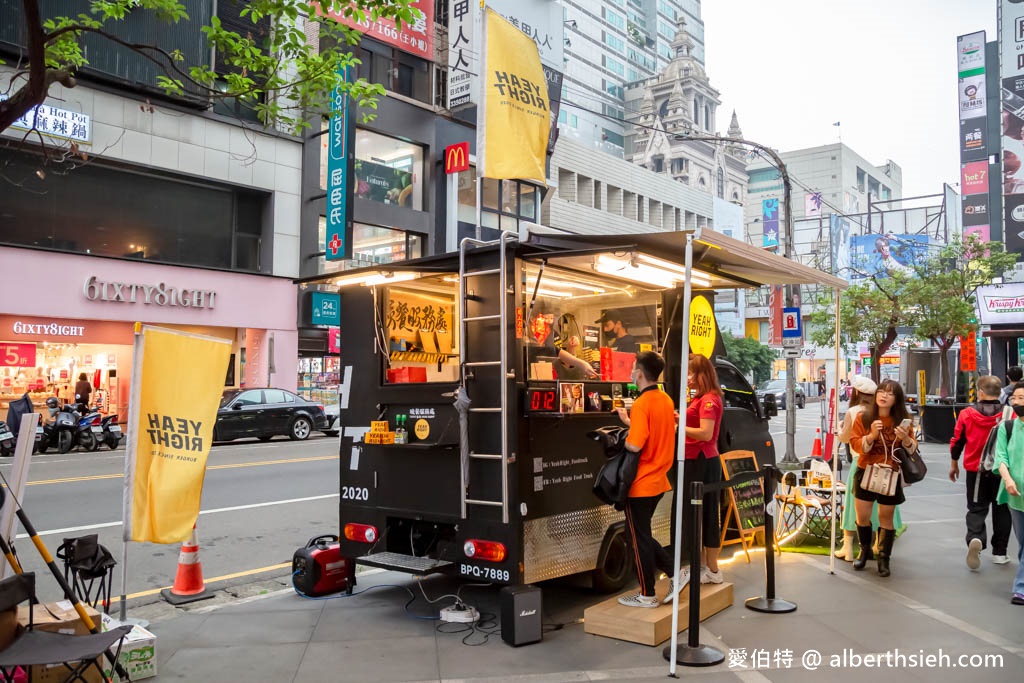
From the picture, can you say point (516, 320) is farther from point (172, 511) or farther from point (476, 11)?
point (476, 11)

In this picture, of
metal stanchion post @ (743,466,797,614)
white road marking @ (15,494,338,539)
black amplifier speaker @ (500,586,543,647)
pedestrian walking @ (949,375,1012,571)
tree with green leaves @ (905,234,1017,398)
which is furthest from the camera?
tree with green leaves @ (905,234,1017,398)

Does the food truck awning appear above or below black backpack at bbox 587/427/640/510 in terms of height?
above

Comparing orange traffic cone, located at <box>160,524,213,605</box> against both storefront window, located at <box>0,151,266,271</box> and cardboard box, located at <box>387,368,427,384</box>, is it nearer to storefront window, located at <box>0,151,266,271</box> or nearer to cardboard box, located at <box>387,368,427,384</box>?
cardboard box, located at <box>387,368,427,384</box>

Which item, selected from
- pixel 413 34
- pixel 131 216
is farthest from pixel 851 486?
pixel 413 34

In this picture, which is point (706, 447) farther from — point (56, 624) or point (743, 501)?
point (56, 624)

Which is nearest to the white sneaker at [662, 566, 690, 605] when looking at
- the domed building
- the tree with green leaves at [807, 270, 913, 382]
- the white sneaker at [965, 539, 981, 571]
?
the white sneaker at [965, 539, 981, 571]

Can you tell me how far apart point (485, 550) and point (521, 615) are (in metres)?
0.54

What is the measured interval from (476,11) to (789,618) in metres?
27.1

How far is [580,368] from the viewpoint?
7.30 m

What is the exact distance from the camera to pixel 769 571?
608 centimetres

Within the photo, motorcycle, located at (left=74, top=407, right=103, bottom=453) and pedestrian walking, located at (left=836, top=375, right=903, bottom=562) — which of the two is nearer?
pedestrian walking, located at (left=836, top=375, right=903, bottom=562)

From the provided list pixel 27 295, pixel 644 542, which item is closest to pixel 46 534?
pixel 644 542

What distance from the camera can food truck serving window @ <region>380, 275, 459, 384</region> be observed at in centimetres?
659

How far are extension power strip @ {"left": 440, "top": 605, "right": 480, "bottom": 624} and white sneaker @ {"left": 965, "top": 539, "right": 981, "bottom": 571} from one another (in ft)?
15.7
